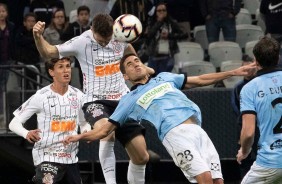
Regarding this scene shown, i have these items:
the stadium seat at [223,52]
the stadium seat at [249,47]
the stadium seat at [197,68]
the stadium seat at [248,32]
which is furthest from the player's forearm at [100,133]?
the stadium seat at [248,32]

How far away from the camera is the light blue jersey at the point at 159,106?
1068 centimetres

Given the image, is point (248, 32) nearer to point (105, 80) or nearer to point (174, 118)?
point (105, 80)

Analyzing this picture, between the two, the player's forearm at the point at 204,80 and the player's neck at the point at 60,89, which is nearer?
the player's forearm at the point at 204,80

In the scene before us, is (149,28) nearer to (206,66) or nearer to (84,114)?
(206,66)

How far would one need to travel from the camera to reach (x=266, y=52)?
32.8ft

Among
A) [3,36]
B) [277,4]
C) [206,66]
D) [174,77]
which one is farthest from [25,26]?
[174,77]

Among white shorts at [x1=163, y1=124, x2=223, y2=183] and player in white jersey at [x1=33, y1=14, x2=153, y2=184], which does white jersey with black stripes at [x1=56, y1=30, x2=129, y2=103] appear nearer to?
player in white jersey at [x1=33, y1=14, x2=153, y2=184]

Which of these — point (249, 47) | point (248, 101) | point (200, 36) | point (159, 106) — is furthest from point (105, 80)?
point (200, 36)

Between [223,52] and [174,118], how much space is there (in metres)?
7.56

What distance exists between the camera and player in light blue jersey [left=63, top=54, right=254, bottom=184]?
10516mm

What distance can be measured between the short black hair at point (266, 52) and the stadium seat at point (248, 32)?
28.7ft

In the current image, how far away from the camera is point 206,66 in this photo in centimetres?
1742

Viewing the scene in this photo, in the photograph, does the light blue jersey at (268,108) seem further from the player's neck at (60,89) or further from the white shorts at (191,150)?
the player's neck at (60,89)

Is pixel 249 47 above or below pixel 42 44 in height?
below
